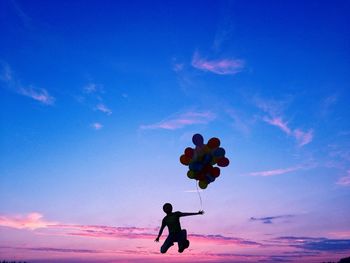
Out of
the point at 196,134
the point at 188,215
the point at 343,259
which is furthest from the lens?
the point at 343,259

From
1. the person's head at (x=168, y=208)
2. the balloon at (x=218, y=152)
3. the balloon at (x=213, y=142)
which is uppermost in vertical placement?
the balloon at (x=213, y=142)

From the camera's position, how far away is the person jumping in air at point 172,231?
11.0 metres

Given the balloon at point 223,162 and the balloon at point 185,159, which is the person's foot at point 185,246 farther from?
the balloon at point 223,162

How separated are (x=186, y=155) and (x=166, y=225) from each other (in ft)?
7.60

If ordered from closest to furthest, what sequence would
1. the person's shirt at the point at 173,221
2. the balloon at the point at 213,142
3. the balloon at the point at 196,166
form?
the person's shirt at the point at 173,221 → the balloon at the point at 196,166 → the balloon at the point at 213,142

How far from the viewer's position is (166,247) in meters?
11.1

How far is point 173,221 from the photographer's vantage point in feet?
35.9

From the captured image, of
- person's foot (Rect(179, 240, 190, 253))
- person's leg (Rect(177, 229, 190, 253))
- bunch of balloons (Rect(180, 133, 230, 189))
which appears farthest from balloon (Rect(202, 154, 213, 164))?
person's foot (Rect(179, 240, 190, 253))

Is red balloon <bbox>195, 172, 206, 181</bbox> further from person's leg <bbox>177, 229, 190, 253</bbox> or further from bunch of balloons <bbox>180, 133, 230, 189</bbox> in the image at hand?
person's leg <bbox>177, 229, 190, 253</bbox>

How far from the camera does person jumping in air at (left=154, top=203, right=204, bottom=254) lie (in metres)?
11.0

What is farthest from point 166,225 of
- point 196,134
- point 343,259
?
point 343,259

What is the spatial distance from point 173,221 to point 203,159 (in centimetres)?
222

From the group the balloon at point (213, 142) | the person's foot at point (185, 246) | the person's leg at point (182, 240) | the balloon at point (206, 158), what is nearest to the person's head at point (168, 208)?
the person's leg at point (182, 240)

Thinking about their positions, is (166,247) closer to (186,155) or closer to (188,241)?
(188,241)
